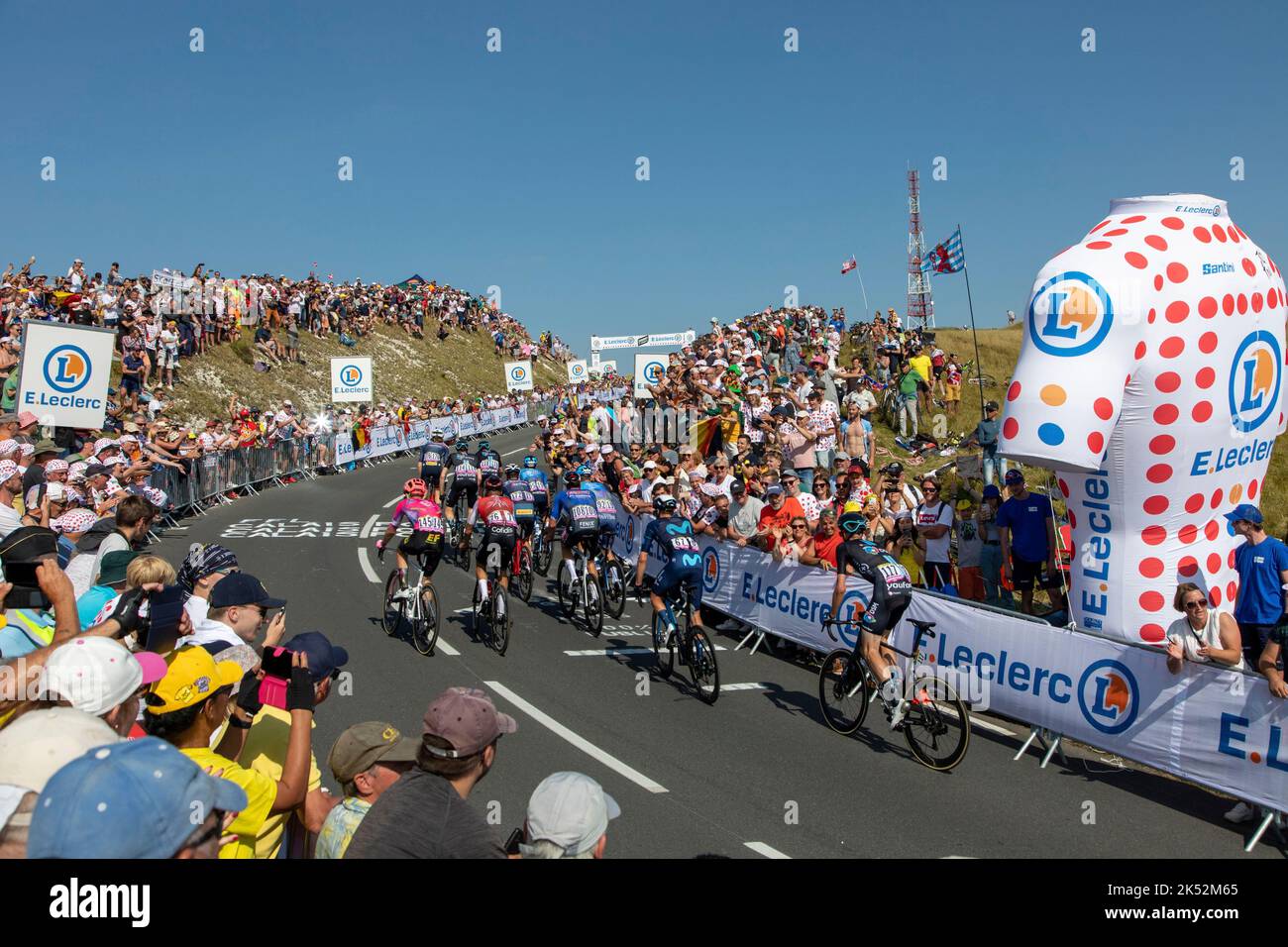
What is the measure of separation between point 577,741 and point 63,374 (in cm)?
902

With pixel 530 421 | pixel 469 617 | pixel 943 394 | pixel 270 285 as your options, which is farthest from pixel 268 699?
pixel 530 421

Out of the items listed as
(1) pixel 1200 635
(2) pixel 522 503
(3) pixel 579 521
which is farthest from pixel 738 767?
(2) pixel 522 503

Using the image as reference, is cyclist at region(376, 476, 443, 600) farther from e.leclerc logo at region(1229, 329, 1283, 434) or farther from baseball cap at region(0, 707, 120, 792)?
baseball cap at region(0, 707, 120, 792)

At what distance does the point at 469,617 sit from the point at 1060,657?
7.22 meters

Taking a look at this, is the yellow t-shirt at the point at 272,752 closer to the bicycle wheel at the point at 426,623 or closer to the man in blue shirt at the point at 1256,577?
the bicycle wheel at the point at 426,623

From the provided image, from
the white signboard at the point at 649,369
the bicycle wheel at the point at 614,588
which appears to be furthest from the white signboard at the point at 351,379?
the bicycle wheel at the point at 614,588

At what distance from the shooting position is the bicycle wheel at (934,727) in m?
7.40

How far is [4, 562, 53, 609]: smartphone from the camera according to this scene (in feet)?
16.6

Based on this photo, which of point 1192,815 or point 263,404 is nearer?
point 1192,815

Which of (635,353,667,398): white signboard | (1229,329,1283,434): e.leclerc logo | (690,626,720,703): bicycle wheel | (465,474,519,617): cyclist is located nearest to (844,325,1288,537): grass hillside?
(1229,329,1283,434): e.leclerc logo

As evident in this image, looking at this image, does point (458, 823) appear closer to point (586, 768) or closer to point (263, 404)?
point (586, 768)

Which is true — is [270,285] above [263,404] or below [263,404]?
above

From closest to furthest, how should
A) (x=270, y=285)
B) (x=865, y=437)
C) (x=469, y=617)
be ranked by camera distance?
(x=469, y=617) → (x=865, y=437) → (x=270, y=285)

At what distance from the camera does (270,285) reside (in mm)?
38219
